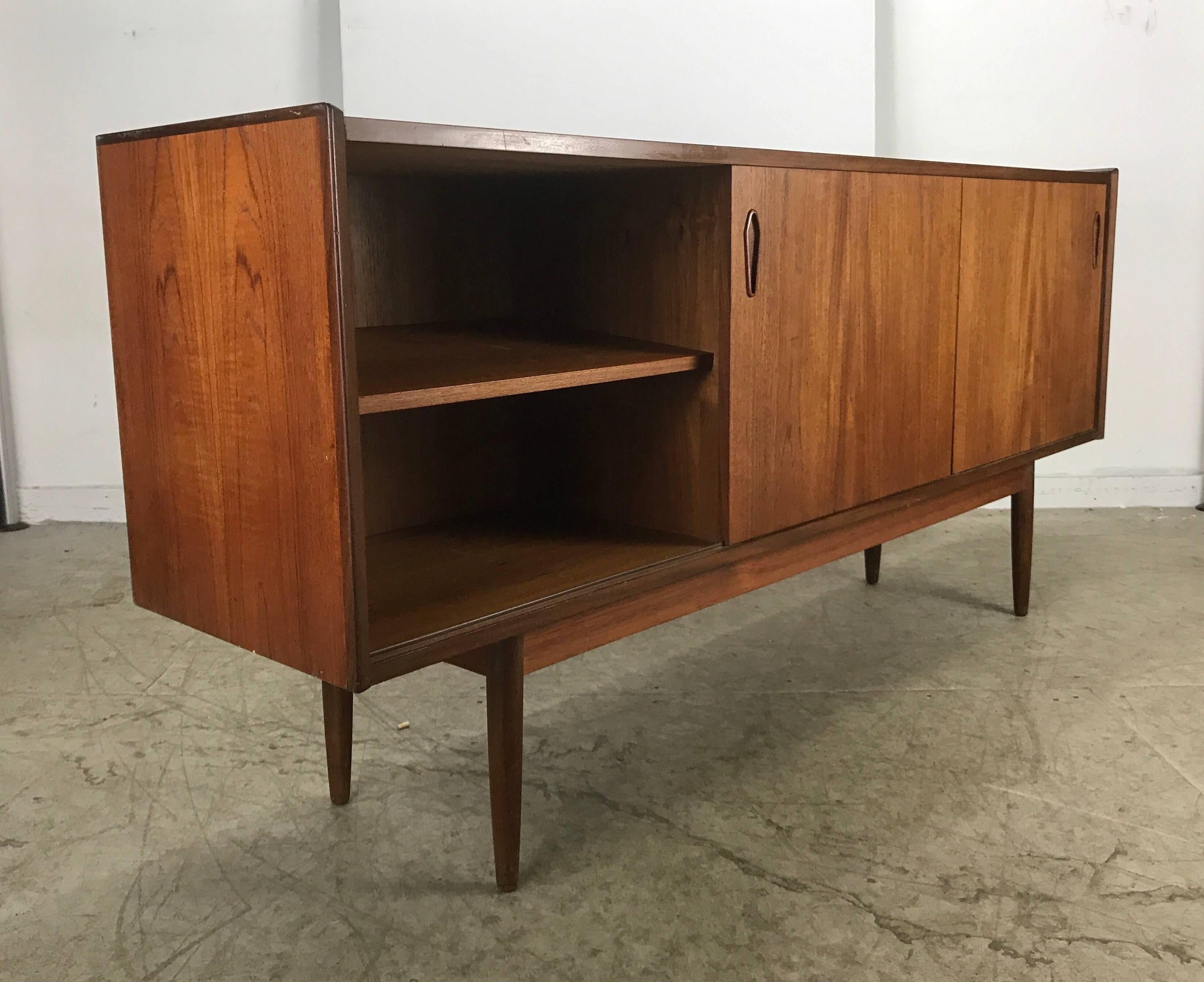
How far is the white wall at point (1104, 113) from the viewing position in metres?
3.66

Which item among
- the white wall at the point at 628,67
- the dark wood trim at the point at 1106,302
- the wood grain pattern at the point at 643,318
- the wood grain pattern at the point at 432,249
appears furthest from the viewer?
the white wall at the point at 628,67

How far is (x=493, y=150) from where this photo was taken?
53.4 inches

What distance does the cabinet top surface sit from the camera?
4.06 feet

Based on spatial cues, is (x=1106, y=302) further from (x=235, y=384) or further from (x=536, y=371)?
(x=235, y=384)

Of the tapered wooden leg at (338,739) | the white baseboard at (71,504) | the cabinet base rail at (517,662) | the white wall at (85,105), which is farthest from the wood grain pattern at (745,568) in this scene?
the white baseboard at (71,504)

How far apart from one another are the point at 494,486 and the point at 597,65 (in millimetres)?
1845

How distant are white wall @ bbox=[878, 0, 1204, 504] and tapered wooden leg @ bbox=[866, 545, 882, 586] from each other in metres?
1.38

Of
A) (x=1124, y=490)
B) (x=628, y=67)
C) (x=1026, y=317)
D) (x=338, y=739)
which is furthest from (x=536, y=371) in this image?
(x=1124, y=490)

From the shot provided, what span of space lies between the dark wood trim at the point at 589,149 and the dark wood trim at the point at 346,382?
5 centimetres

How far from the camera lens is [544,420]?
81.0 inches

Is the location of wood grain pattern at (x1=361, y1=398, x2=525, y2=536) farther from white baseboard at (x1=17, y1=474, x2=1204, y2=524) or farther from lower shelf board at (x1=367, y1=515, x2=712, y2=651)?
white baseboard at (x1=17, y1=474, x2=1204, y2=524)

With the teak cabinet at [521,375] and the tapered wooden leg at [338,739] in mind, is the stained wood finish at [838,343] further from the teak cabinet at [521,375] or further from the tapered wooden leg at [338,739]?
the tapered wooden leg at [338,739]

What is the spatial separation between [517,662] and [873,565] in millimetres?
1822

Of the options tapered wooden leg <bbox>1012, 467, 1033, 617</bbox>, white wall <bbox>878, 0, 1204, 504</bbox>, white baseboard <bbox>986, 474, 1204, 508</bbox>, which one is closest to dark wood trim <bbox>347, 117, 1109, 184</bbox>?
tapered wooden leg <bbox>1012, 467, 1033, 617</bbox>
